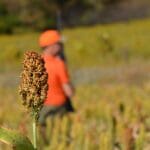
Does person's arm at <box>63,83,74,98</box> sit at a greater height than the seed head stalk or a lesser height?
lesser

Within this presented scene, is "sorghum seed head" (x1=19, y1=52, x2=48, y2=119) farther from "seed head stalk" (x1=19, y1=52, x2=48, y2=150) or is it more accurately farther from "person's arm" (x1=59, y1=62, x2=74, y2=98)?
"person's arm" (x1=59, y1=62, x2=74, y2=98)

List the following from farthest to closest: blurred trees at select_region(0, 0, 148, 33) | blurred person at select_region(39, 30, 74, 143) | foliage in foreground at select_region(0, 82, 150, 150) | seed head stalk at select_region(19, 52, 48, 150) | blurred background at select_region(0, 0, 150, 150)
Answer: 1. blurred trees at select_region(0, 0, 148, 33)
2. blurred person at select_region(39, 30, 74, 143)
3. blurred background at select_region(0, 0, 150, 150)
4. foliage in foreground at select_region(0, 82, 150, 150)
5. seed head stalk at select_region(19, 52, 48, 150)

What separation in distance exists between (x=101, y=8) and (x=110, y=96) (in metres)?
48.8

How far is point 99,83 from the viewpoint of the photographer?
80.7 ft

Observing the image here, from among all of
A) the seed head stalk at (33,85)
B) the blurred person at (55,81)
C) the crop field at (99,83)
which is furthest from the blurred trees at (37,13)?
the seed head stalk at (33,85)

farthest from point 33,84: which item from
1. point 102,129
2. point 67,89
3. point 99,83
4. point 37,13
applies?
point 37,13

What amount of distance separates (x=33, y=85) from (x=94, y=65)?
3059cm

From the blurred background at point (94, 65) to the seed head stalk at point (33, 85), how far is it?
322 mm

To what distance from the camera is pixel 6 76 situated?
30.6 meters

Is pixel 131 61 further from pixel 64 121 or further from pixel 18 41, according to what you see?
pixel 64 121

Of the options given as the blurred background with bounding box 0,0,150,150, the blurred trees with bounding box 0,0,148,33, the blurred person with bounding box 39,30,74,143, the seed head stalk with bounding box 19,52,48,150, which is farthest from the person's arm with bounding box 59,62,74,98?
the blurred trees with bounding box 0,0,148,33

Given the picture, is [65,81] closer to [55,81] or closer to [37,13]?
[55,81]

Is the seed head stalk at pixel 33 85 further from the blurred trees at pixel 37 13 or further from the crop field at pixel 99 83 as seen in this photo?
the blurred trees at pixel 37 13

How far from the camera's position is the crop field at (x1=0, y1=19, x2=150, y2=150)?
656 centimetres
